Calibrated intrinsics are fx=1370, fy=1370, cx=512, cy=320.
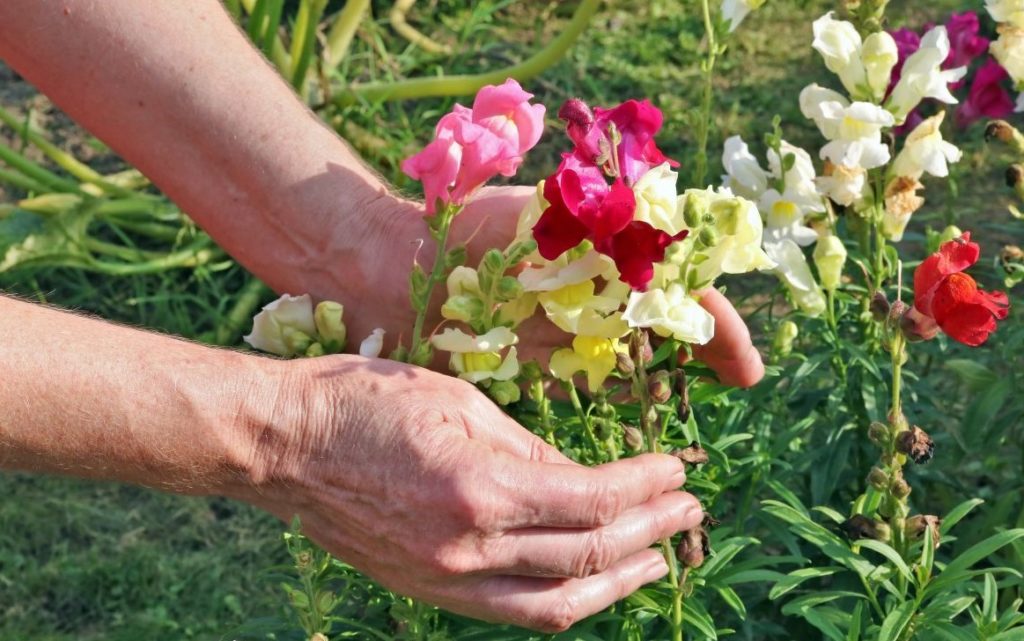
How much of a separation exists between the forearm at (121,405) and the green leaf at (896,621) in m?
0.87

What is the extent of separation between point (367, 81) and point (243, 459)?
125 inches

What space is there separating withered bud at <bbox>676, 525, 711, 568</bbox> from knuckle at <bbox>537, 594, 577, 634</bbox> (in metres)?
0.17

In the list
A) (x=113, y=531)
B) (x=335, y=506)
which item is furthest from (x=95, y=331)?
(x=113, y=531)

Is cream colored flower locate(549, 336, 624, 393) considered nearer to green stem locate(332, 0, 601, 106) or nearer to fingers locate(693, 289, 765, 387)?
fingers locate(693, 289, 765, 387)

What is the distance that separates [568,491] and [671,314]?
26cm

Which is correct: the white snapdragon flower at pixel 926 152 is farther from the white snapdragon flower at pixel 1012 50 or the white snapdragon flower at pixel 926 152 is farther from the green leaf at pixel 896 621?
the green leaf at pixel 896 621

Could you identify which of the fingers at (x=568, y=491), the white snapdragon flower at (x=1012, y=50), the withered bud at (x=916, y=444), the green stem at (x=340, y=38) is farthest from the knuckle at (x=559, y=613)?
the green stem at (x=340, y=38)

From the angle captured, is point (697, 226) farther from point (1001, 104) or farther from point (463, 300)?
point (1001, 104)

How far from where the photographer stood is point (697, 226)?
168 centimetres

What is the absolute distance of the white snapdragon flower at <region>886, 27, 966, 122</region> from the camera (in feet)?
7.16

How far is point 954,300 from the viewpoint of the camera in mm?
1714

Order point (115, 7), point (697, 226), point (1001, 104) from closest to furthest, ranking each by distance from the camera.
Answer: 1. point (697, 226)
2. point (115, 7)
3. point (1001, 104)

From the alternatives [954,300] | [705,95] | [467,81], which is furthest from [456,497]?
[467,81]

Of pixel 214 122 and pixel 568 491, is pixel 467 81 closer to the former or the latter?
pixel 214 122
